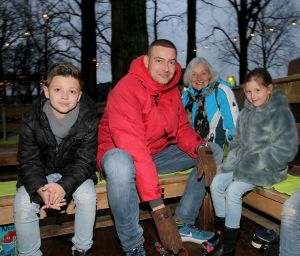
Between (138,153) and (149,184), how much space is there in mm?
265

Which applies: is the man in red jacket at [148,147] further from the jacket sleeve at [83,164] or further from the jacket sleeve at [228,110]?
the jacket sleeve at [228,110]

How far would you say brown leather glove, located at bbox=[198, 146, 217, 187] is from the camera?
10.5ft

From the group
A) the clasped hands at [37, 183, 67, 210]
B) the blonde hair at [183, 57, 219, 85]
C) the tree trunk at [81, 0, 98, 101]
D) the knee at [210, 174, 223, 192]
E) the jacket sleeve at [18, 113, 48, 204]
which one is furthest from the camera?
the tree trunk at [81, 0, 98, 101]

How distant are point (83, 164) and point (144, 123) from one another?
676 millimetres

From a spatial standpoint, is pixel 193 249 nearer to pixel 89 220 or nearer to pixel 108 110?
pixel 89 220

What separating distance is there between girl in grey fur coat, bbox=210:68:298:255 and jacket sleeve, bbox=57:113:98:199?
3.87 ft

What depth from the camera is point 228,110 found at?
3.82 m

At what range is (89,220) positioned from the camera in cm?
271

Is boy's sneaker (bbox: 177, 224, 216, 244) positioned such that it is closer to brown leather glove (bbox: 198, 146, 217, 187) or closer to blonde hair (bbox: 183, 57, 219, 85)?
brown leather glove (bbox: 198, 146, 217, 187)

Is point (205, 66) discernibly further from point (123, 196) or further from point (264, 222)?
point (123, 196)

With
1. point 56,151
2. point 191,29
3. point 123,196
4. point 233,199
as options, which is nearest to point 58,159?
point 56,151

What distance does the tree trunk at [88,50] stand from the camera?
988 cm

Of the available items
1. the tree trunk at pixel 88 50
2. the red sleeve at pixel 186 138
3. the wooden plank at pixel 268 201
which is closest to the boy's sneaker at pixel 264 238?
the wooden plank at pixel 268 201

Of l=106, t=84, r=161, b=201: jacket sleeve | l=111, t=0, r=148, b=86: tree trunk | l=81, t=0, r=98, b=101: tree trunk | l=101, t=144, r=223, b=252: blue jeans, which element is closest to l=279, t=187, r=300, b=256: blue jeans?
l=106, t=84, r=161, b=201: jacket sleeve
